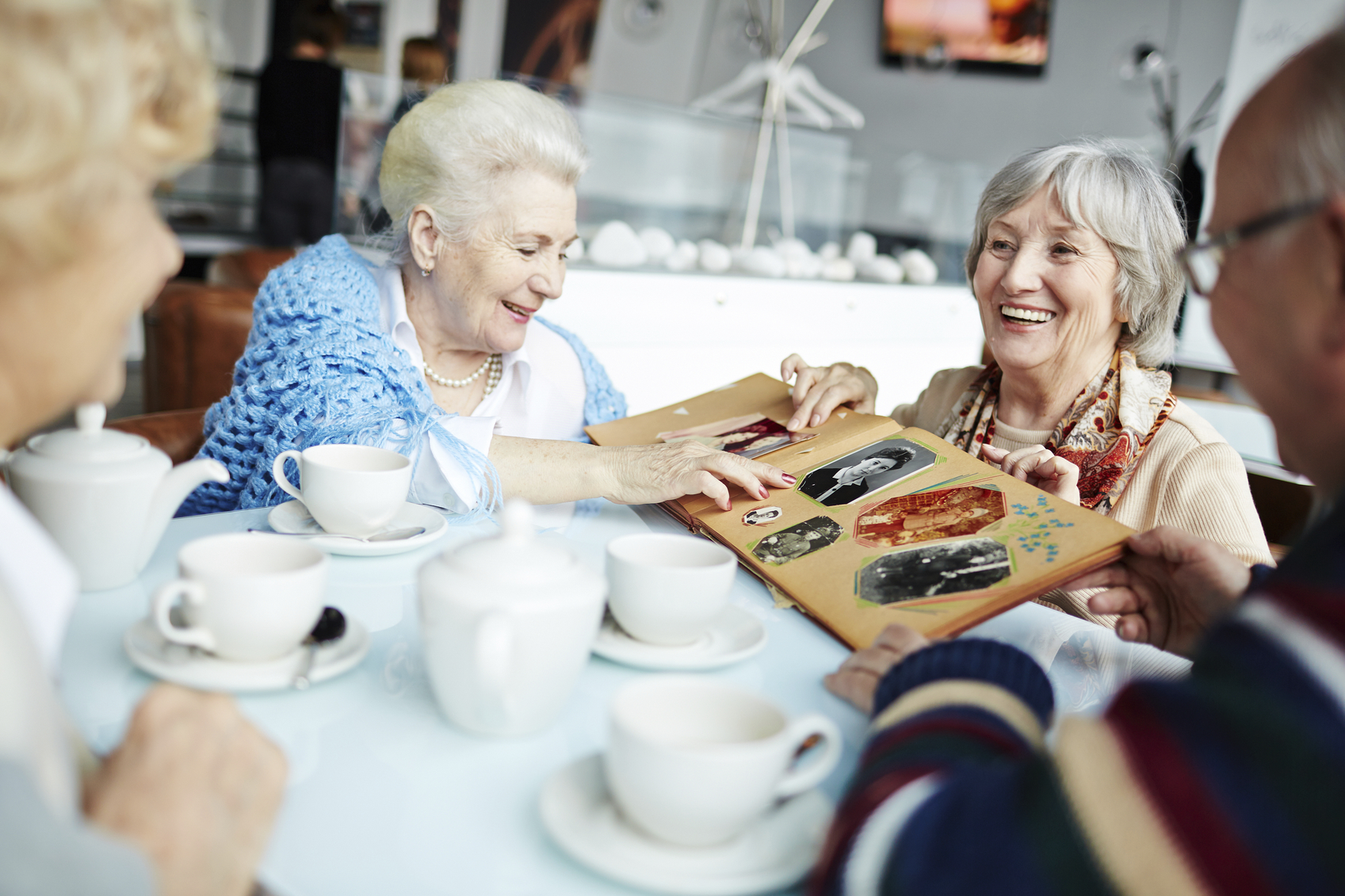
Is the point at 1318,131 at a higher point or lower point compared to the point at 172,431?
higher

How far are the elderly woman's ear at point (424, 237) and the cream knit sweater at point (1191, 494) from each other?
110 cm

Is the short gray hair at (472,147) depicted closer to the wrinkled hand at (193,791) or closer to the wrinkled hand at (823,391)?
the wrinkled hand at (823,391)

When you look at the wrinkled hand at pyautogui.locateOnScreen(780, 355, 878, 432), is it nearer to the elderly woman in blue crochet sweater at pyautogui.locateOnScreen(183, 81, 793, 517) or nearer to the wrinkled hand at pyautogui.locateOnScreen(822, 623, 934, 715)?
the elderly woman in blue crochet sweater at pyautogui.locateOnScreen(183, 81, 793, 517)

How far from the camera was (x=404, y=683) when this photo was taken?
0.76 metres

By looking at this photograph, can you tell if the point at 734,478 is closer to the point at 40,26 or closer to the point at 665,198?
the point at 40,26

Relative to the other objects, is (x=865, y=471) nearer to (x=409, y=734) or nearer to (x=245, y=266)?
(x=409, y=734)

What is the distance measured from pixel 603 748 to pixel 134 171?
19.3 inches

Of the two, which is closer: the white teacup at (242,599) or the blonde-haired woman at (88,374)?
the blonde-haired woman at (88,374)

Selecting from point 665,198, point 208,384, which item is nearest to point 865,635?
point 208,384

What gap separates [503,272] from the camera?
62.4 inches

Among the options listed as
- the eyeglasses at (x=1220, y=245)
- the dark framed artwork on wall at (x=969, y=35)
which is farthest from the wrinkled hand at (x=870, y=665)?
the dark framed artwork on wall at (x=969, y=35)

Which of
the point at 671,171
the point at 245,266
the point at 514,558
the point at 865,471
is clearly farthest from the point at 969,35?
the point at 514,558

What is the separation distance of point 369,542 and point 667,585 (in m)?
0.42

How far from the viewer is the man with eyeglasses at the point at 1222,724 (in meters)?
0.42
